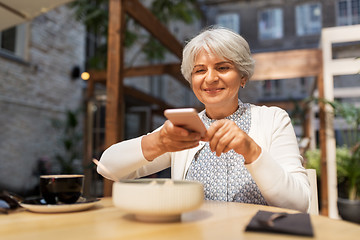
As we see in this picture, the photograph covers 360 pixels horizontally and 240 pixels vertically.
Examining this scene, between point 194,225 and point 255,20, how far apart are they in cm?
1266

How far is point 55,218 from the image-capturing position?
0.71 meters

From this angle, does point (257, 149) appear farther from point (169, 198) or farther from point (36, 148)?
point (36, 148)

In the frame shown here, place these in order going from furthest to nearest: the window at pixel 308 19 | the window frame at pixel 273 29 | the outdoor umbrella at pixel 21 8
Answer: the window frame at pixel 273 29 → the window at pixel 308 19 → the outdoor umbrella at pixel 21 8

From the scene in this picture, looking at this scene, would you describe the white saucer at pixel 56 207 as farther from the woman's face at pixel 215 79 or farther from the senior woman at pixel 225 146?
the woman's face at pixel 215 79

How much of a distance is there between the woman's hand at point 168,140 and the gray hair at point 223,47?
17.2 inches

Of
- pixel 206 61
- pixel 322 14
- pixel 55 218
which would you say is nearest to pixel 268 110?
pixel 206 61

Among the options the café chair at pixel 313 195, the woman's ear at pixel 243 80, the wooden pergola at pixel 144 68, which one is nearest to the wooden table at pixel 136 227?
the café chair at pixel 313 195

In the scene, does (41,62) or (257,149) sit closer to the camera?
(257,149)

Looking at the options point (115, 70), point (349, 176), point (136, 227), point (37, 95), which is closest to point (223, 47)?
point (136, 227)

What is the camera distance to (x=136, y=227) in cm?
60

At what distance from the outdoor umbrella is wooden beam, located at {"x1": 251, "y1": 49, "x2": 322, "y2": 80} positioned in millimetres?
2708

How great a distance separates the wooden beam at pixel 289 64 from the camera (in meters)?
3.97

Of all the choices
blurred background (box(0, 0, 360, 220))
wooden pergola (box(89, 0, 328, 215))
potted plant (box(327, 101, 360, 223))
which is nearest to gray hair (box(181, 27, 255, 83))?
wooden pergola (box(89, 0, 328, 215))

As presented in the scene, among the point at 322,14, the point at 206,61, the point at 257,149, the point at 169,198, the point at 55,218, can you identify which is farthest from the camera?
the point at 322,14
